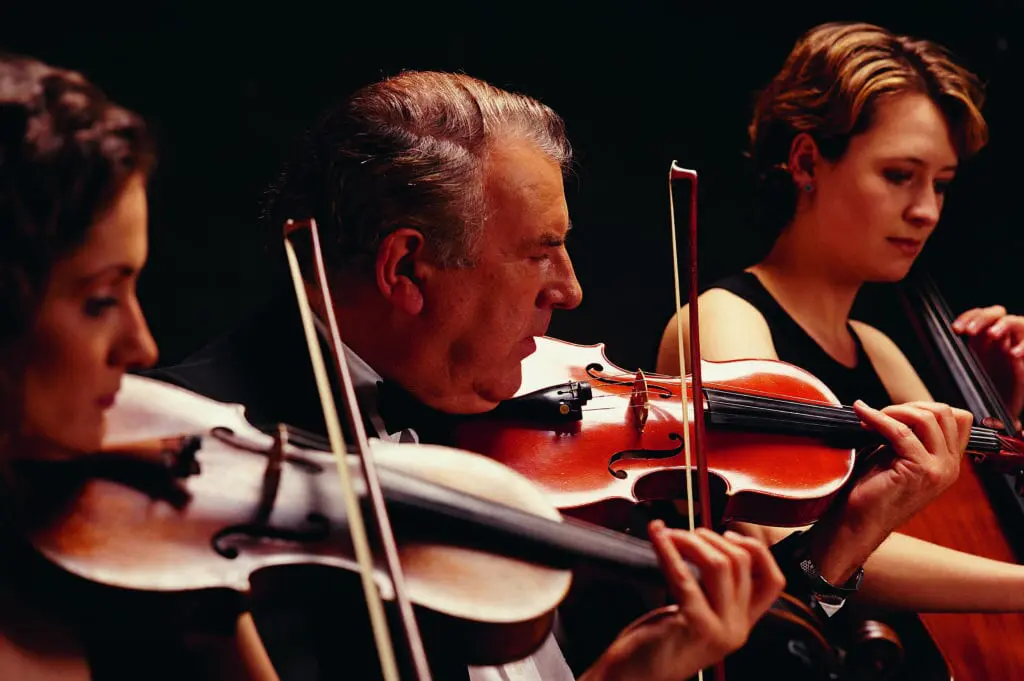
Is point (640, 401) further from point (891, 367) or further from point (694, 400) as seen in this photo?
point (891, 367)

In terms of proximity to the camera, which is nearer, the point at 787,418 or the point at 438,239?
the point at 438,239

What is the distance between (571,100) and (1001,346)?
96cm

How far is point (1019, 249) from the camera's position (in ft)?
7.41

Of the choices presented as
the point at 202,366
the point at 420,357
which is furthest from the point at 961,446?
the point at 202,366

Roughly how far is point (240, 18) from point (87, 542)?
3.62ft

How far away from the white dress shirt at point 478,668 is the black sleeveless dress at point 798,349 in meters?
0.68

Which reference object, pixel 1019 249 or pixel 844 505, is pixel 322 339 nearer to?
pixel 844 505

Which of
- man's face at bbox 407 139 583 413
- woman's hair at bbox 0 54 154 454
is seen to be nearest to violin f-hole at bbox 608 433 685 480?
man's face at bbox 407 139 583 413

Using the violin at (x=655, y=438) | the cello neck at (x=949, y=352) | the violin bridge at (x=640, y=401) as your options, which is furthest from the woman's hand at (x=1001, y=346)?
the violin bridge at (x=640, y=401)

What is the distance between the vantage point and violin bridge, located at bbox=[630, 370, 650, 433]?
4.01 ft

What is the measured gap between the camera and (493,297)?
1.16 m

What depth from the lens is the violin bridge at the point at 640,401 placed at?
1.22 m

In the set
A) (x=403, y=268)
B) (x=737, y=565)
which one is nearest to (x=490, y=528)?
(x=737, y=565)

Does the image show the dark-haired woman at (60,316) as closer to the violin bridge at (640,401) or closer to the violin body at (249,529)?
the violin body at (249,529)
